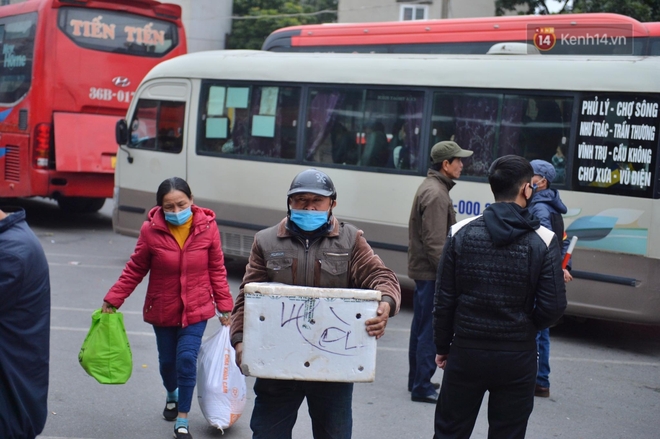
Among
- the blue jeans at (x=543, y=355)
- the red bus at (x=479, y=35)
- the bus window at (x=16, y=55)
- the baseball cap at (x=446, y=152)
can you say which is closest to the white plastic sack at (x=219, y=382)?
the baseball cap at (x=446, y=152)

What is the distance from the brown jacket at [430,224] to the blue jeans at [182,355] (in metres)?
1.66

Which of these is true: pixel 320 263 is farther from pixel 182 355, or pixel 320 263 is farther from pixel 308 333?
A: pixel 182 355

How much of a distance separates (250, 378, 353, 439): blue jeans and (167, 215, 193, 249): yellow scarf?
176 centimetres

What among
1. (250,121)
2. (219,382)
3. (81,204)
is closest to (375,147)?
(250,121)

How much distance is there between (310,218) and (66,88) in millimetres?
11268

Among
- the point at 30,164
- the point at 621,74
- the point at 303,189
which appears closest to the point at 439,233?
the point at 303,189

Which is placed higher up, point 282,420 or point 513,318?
point 513,318

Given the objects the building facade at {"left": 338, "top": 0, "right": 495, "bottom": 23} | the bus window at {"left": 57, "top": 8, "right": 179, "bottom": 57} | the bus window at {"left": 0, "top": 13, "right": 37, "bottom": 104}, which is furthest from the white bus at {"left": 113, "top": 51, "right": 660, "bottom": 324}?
the building facade at {"left": 338, "top": 0, "right": 495, "bottom": 23}

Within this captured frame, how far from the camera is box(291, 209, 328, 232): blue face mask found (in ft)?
11.3

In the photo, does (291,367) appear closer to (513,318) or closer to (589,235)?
(513,318)

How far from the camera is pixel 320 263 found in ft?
11.4

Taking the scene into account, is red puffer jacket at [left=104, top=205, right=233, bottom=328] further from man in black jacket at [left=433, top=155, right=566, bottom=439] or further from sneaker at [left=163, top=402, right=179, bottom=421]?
man in black jacket at [left=433, top=155, right=566, bottom=439]

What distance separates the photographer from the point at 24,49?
1395cm

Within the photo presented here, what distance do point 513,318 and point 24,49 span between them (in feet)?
40.3
